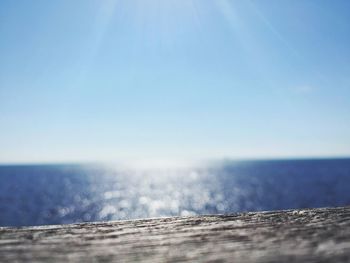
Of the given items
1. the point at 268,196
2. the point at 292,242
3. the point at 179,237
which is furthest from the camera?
the point at 268,196

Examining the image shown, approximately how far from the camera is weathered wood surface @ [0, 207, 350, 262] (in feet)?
6.29

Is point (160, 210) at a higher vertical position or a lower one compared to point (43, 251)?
lower

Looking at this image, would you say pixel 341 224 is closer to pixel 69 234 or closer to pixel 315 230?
pixel 315 230

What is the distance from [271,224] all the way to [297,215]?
380 mm

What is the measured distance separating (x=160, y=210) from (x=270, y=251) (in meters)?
67.9

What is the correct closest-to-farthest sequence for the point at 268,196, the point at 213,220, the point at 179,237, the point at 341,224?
1. the point at 179,237
2. the point at 341,224
3. the point at 213,220
4. the point at 268,196

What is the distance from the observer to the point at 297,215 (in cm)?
284

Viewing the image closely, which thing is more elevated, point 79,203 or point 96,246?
point 96,246

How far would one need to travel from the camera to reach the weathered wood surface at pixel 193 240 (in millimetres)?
1918

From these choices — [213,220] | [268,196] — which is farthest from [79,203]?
[213,220]

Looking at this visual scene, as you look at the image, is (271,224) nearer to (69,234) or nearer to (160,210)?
(69,234)

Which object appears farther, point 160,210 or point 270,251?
point 160,210

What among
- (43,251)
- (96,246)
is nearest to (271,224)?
(96,246)

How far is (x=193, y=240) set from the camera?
2.22 m
